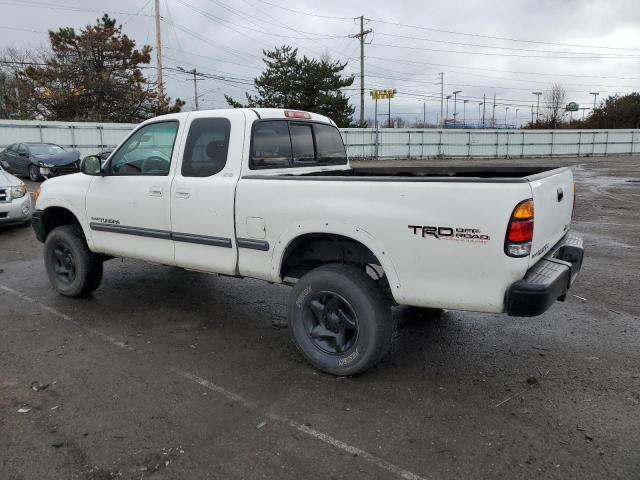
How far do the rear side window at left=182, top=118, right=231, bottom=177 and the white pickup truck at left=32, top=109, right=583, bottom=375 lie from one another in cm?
1

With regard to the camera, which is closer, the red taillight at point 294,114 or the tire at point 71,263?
the red taillight at point 294,114

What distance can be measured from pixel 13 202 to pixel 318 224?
8.30 meters

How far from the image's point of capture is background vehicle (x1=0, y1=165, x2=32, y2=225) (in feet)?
31.0

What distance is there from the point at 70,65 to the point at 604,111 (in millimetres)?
60528

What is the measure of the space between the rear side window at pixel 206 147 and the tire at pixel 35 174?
15.9m

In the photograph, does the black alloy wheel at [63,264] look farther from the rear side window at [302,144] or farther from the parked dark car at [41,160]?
the parked dark car at [41,160]

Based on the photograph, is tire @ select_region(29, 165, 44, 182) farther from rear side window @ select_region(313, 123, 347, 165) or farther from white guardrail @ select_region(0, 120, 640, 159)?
rear side window @ select_region(313, 123, 347, 165)

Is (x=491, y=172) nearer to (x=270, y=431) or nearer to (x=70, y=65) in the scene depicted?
(x=270, y=431)

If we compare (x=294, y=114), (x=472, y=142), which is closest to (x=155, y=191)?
(x=294, y=114)

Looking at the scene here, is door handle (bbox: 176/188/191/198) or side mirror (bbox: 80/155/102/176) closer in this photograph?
door handle (bbox: 176/188/191/198)

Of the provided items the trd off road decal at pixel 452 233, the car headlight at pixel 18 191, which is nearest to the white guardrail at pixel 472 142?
the car headlight at pixel 18 191

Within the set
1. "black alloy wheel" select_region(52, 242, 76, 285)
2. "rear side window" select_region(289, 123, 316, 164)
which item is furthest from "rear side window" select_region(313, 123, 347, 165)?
"black alloy wheel" select_region(52, 242, 76, 285)

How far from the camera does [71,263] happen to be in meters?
5.68

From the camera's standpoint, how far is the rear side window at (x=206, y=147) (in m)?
4.29
